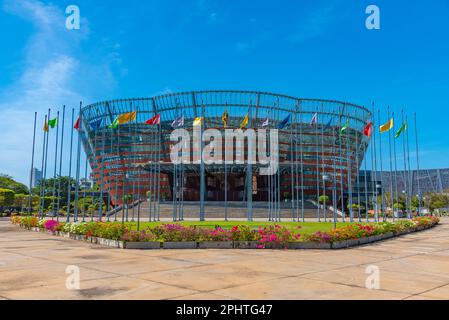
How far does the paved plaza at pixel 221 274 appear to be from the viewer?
7953mm

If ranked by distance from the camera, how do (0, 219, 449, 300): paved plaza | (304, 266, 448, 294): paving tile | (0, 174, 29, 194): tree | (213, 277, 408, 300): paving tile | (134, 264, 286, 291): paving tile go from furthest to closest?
(0, 174, 29, 194): tree, (134, 264, 286, 291): paving tile, (304, 266, 448, 294): paving tile, (0, 219, 449, 300): paved plaza, (213, 277, 408, 300): paving tile

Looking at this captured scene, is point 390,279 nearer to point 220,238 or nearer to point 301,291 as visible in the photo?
point 301,291

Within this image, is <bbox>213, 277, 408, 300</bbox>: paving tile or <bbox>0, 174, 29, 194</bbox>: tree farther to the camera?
<bbox>0, 174, 29, 194</bbox>: tree

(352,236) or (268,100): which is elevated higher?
(268,100)

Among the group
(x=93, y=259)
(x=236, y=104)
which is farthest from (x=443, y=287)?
(x=236, y=104)

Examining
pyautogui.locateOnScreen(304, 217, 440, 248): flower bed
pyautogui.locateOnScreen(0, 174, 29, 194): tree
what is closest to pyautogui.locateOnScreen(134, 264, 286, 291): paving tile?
pyautogui.locateOnScreen(304, 217, 440, 248): flower bed

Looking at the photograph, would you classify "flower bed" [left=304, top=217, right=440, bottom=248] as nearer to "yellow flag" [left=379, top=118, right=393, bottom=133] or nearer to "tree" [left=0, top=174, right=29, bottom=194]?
"yellow flag" [left=379, top=118, right=393, bottom=133]

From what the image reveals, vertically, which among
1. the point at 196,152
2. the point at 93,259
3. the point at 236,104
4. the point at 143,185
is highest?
the point at 236,104

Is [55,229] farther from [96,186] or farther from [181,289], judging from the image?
[96,186]

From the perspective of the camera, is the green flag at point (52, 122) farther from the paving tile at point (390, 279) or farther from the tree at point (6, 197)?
the tree at point (6, 197)

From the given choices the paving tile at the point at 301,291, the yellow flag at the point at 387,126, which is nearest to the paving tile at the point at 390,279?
the paving tile at the point at 301,291

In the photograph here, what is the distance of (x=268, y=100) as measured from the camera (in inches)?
3565

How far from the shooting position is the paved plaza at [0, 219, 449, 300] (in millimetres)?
7953
